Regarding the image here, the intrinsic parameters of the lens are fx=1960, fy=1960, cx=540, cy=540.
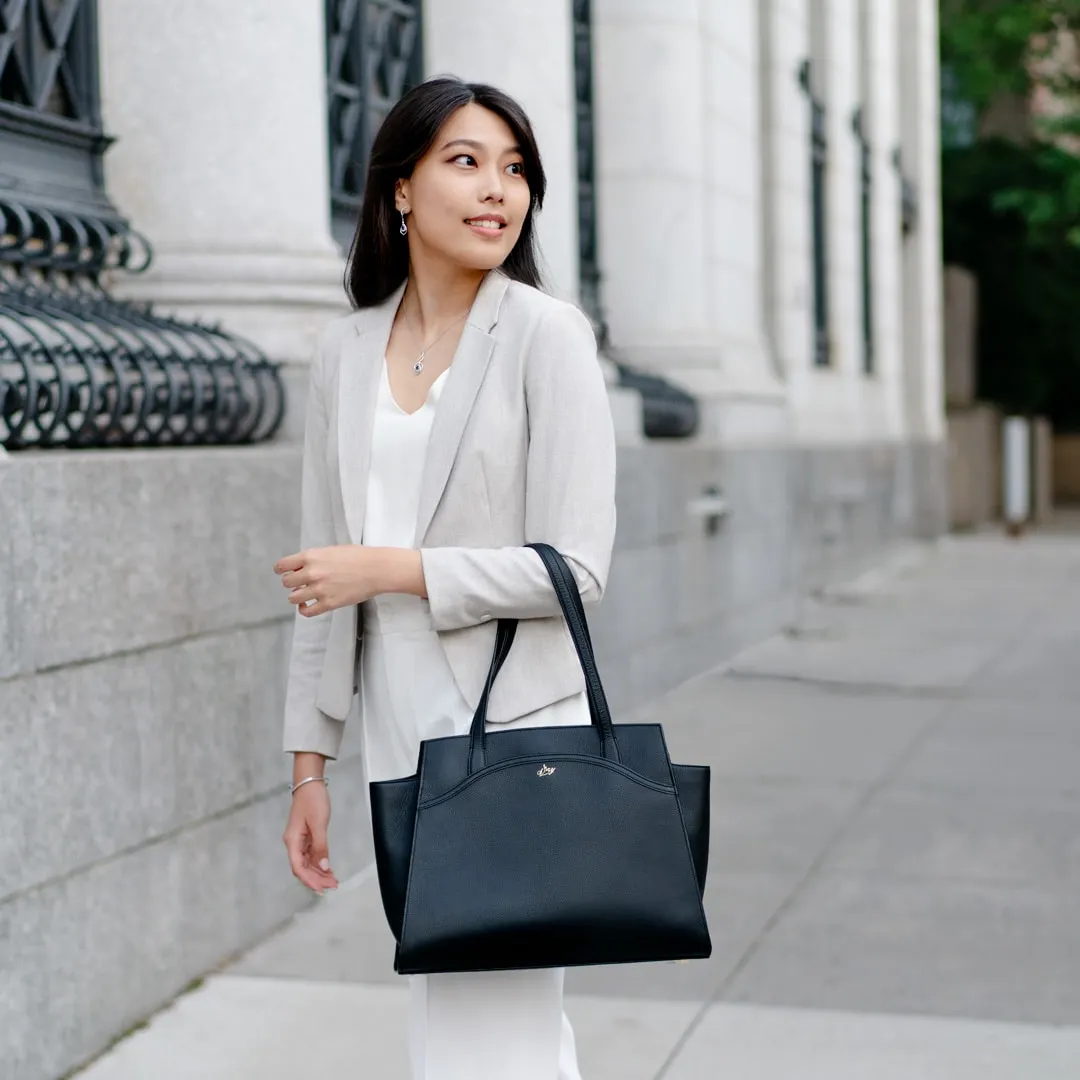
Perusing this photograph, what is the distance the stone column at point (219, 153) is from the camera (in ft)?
21.0

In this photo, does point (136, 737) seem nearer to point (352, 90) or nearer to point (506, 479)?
point (506, 479)

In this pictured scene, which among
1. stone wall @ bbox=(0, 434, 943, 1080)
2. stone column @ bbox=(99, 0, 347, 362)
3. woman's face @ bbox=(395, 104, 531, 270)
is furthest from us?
stone column @ bbox=(99, 0, 347, 362)

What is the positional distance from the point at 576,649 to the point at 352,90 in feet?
20.6

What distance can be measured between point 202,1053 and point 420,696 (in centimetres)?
212

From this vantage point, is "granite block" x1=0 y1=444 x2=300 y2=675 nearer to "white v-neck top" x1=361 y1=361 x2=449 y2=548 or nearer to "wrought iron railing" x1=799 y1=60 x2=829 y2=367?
"white v-neck top" x1=361 y1=361 x2=449 y2=548

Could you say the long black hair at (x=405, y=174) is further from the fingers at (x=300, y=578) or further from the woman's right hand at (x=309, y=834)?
the woman's right hand at (x=309, y=834)

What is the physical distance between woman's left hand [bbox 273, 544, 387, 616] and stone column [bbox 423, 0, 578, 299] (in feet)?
22.4

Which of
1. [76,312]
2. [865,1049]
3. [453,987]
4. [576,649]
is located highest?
[76,312]

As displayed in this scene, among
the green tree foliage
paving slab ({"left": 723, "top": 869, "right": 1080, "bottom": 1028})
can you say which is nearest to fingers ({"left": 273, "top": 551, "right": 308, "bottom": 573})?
paving slab ({"left": 723, "top": 869, "right": 1080, "bottom": 1028})

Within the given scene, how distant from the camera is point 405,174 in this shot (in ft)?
10.0

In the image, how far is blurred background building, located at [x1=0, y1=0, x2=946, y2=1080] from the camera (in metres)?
4.62

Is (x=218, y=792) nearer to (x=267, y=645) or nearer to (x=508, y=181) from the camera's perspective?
(x=267, y=645)

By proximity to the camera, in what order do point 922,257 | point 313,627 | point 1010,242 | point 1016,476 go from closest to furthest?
point 313,627 < point 922,257 < point 1016,476 < point 1010,242

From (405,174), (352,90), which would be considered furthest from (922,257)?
(405,174)
